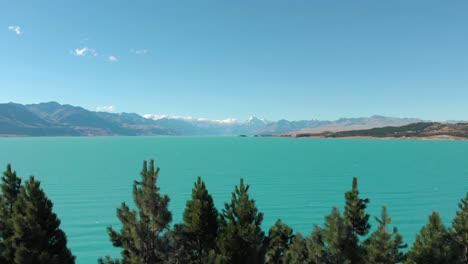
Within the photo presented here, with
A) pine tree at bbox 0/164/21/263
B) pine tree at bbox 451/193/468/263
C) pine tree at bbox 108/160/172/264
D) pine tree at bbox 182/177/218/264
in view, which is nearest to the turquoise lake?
pine tree at bbox 0/164/21/263

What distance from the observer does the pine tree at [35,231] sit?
22531 mm

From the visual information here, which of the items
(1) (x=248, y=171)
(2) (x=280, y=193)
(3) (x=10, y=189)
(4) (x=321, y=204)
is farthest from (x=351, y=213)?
(1) (x=248, y=171)

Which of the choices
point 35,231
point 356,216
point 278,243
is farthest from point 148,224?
point 356,216

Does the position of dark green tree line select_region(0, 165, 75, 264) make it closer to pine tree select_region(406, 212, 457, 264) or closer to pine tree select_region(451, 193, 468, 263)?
pine tree select_region(406, 212, 457, 264)

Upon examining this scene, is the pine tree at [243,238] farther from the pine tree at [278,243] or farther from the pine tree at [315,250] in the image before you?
the pine tree at [278,243]

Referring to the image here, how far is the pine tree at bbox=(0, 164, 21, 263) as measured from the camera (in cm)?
2367

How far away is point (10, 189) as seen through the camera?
2708cm

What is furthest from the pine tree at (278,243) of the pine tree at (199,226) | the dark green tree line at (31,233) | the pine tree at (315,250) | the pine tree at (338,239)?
the dark green tree line at (31,233)

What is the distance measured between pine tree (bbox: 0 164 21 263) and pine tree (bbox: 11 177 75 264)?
1.04 m

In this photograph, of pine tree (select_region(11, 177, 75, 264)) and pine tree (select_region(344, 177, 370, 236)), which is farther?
pine tree (select_region(344, 177, 370, 236))

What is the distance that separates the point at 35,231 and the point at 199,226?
473 inches

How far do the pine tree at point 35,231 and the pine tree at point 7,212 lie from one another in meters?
1.04

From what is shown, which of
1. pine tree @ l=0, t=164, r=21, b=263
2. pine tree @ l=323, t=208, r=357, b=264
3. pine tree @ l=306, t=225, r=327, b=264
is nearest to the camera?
pine tree @ l=0, t=164, r=21, b=263

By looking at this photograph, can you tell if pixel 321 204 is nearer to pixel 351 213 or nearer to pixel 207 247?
pixel 351 213
